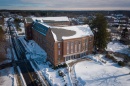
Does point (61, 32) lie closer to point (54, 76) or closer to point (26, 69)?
point (54, 76)

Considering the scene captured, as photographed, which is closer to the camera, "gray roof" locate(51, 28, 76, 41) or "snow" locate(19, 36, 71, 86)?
"snow" locate(19, 36, 71, 86)

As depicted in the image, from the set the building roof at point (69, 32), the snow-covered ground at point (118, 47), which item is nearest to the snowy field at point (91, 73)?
the building roof at point (69, 32)

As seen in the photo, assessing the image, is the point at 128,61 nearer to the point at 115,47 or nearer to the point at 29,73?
the point at 115,47

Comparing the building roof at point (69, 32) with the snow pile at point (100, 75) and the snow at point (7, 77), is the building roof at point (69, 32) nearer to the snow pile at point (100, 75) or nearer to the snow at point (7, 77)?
the snow pile at point (100, 75)

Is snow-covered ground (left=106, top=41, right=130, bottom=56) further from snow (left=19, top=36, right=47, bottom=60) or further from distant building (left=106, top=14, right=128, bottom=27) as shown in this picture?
distant building (left=106, top=14, right=128, bottom=27)

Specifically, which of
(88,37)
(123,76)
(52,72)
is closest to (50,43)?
(52,72)

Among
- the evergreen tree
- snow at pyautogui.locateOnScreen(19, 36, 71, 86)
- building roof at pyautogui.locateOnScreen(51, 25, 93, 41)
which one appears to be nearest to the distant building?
the evergreen tree
